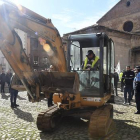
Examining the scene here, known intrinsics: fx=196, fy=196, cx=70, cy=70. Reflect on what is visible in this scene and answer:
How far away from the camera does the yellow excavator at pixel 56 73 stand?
3.93m

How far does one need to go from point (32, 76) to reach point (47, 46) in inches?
51.7

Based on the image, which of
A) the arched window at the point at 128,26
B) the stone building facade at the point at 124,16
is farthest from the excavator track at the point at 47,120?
the arched window at the point at 128,26

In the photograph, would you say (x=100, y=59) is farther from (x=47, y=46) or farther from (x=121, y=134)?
(x=121, y=134)

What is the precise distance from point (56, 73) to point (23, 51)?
0.97 metres

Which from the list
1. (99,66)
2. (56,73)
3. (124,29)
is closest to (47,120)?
(56,73)

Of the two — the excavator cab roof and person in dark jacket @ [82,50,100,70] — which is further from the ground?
the excavator cab roof

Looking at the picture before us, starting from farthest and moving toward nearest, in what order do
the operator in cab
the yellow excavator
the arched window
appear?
the arched window
the operator in cab
the yellow excavator

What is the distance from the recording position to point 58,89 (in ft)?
14.8

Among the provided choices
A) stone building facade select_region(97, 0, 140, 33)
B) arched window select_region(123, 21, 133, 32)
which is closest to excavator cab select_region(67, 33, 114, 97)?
stone building facade select_region(97, 0, 140, 33)

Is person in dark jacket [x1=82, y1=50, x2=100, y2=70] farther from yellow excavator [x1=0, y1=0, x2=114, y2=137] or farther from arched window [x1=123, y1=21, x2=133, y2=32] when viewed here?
arched window [x1=123, y1=21, x2=133, y2=32]

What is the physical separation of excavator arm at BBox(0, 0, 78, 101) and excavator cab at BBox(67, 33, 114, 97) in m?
0.70

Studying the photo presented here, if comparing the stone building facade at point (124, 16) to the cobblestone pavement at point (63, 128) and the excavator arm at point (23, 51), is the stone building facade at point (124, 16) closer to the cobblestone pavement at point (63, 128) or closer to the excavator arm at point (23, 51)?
the cobblestone pavement at point (63, 128)

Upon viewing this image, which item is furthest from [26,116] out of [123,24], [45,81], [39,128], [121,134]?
[123,24]

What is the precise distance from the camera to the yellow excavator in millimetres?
3932
